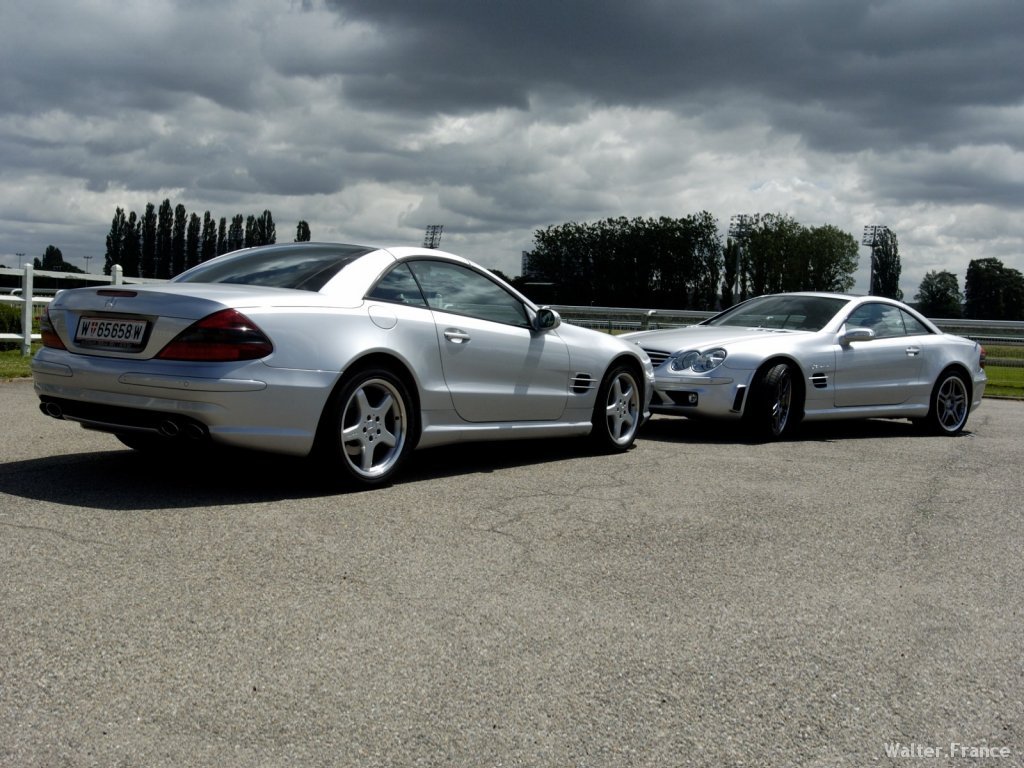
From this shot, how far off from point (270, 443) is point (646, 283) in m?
113

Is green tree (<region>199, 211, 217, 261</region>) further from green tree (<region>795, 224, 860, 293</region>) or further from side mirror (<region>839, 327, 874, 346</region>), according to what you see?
side mirror (<region>839, 327, 874, 346</region>)

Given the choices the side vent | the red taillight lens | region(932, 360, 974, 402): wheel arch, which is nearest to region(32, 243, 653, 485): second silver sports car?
the red taillight lens

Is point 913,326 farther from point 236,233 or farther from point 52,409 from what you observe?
point 236,233

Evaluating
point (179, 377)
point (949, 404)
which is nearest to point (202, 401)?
point (179, 377)

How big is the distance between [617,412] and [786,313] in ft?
10.5

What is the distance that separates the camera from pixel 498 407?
696cm

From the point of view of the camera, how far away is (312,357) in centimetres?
554

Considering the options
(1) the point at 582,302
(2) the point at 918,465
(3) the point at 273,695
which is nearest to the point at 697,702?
(3) the point at 273,695

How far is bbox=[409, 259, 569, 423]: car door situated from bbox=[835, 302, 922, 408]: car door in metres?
3.66

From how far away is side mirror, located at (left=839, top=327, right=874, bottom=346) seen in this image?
10031 millimetres

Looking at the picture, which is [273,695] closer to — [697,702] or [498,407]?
[697,702]

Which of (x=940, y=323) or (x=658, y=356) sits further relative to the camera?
(x=940, y=323)

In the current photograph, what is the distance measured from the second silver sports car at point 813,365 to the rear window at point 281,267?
391cm

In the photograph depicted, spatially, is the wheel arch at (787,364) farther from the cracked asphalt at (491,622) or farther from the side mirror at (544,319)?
the cracked asphalt at (491,622)
